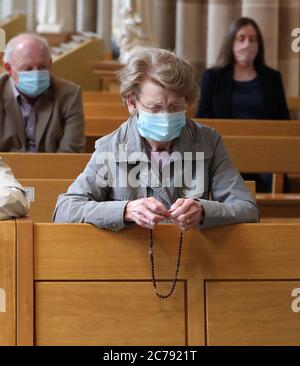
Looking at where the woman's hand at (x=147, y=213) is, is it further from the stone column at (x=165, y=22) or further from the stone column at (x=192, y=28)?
the stone column at (x=165, y=22)

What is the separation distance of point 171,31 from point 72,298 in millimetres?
11221

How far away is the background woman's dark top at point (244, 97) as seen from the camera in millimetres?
8320

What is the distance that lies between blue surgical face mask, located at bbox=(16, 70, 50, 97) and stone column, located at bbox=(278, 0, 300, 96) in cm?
476

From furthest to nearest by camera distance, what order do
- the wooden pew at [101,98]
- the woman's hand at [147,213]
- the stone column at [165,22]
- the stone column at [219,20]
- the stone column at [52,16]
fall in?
the stone column at [52,16] → the stone column at [165,22] → the stone column at [219,20] → the wooden pew at [101,98] → the woman's hand at [147,213]

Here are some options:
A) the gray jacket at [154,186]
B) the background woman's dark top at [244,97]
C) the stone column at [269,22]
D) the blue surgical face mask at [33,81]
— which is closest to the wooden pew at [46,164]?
the blue surgical face mask at [33,81]

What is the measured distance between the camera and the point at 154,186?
14.4 feet

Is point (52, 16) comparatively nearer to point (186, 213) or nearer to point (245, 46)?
point (245, 46)

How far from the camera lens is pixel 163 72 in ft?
14.1

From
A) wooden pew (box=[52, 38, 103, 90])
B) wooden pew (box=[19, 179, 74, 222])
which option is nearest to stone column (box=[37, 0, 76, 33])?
wooden pew (box=[52, 38, 103, 90])

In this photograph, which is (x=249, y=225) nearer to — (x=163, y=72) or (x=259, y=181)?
(x=163, y=72)

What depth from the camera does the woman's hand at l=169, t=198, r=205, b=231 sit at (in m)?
4.03

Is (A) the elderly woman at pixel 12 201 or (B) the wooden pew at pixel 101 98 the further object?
(B) the wooden pew at pixel 101 98

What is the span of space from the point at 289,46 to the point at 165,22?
12.2 feet

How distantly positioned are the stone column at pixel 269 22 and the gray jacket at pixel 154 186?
697cm
